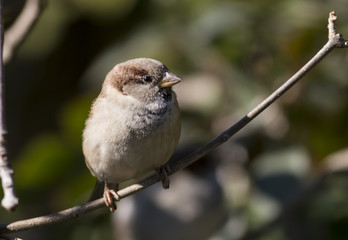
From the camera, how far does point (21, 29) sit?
3018mm

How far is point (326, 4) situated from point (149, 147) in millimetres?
1350

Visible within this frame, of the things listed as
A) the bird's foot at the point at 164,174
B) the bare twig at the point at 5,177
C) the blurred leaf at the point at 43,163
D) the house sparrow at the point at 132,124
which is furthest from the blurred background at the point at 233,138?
the bare twig at the point at 5,177

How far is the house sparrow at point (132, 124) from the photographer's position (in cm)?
257

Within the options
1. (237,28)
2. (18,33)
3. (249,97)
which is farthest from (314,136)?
(18,33)

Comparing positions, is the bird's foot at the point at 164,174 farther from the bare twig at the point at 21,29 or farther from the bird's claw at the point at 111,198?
the bare twig at the point at 21,29

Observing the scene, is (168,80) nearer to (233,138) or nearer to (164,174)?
(164,174)

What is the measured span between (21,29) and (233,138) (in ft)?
3.71

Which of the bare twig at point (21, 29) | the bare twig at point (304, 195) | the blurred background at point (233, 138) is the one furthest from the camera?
the blurred background at point (233, 138)

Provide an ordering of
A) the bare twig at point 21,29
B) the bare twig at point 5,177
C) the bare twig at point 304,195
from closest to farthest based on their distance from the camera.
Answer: the bare twig at point 5,177 → the bare twig at point 21,29 → the bare twig at point 304,195

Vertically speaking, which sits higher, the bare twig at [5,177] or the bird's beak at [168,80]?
the bare twig at [5,177]

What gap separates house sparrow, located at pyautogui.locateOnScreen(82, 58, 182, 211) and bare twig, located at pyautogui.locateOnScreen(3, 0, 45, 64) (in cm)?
44

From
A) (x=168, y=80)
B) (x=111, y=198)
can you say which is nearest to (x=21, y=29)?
(x=168, y=80)

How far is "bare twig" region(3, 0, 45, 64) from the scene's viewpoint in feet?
9.66

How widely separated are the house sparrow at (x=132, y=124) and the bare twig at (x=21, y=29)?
44 centimetres
